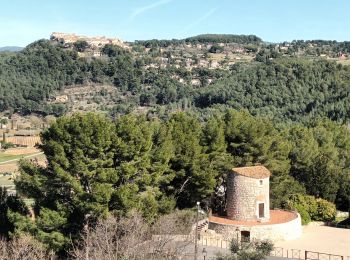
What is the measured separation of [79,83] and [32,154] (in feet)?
237

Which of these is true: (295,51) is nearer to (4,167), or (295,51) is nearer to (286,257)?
(4,167)

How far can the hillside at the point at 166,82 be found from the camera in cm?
9719

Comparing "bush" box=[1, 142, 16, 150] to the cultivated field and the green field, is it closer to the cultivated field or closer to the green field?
the cultivated field

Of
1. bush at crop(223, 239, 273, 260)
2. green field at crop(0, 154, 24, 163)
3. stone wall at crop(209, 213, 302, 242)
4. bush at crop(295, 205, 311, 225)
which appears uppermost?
bush at crop(223, 239, 273, 260)

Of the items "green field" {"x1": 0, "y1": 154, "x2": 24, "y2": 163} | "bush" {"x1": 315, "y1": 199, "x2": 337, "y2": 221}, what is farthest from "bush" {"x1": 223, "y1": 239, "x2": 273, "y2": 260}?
"green field" {"x1": 0, "y1": 154, "x2": 24, "y2": 163}

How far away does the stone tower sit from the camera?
97.6 ft

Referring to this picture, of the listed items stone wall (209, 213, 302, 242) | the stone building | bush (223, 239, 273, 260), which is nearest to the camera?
bush (223, 239, 273, 260)

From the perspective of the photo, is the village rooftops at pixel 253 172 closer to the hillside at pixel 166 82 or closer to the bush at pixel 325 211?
the bush at pixel 325 211

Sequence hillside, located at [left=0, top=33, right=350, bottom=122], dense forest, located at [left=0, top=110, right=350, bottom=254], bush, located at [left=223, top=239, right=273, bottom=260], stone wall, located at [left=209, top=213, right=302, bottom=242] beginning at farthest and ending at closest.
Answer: hillside, located at [left=0, top=33, right=350, bottom=122], stone wall, located at [left=209, top=213, right=302, bottom=242], dense forest, located at [left=0, top=110, right=350, bottom=254], bush, located at [left=223, top=239, right=273, bottom=260]

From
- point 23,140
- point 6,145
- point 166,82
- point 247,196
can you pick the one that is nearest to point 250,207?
point 247,196

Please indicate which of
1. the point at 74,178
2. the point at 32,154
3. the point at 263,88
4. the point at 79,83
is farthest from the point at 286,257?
the point at 79,83

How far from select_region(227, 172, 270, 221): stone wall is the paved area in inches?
94.7

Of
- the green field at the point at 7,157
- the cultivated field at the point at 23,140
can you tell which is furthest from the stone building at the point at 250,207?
the cultivated field at the point at 23,140

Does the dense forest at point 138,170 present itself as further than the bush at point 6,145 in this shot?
No
